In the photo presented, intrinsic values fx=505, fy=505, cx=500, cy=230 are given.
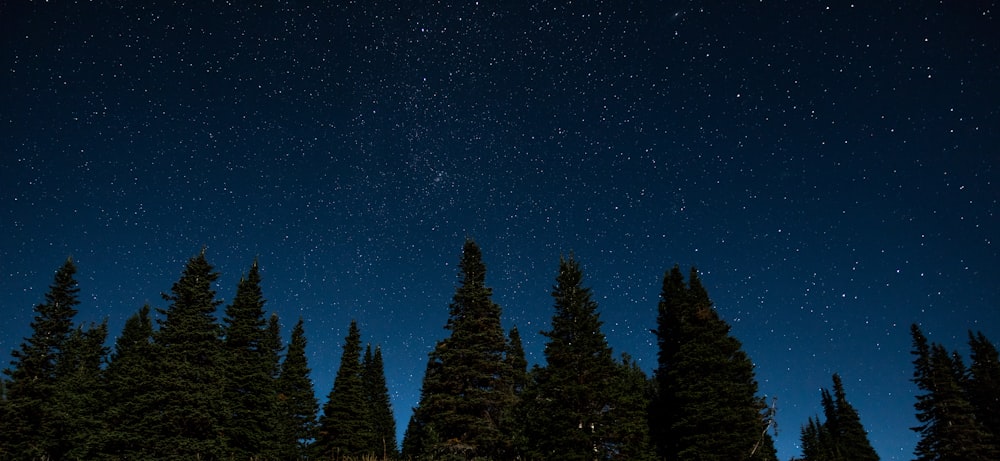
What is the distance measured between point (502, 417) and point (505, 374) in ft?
7.69

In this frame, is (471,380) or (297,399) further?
(297,399)

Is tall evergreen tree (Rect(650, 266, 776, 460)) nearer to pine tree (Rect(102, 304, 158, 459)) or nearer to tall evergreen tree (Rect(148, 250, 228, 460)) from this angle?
tall evergreen tree (Rect(148, 250, 228, 460))

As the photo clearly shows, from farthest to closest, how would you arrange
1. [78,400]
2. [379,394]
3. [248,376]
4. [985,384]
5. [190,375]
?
1. [379,394]
2. [985,384]
3. [78,400]
4. [248,376]
5. [190,375]

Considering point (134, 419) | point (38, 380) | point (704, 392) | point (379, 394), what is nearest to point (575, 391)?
point (704, 392)

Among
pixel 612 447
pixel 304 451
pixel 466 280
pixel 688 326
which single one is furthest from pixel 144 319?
pixel 688 326

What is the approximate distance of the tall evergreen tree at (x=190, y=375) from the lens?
90.9ft

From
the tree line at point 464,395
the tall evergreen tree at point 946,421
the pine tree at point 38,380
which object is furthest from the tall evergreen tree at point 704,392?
the pine tree at point 38,380

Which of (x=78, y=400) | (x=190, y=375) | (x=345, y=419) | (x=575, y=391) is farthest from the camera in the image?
(x=345, y=419)

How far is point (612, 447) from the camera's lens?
27.2 m

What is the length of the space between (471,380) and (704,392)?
14228 mm

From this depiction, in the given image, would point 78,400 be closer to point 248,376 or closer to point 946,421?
point 248,376

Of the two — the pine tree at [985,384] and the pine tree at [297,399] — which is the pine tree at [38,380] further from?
the pine tree at [985,384]

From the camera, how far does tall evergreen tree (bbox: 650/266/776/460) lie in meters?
29.4

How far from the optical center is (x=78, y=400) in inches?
1485
